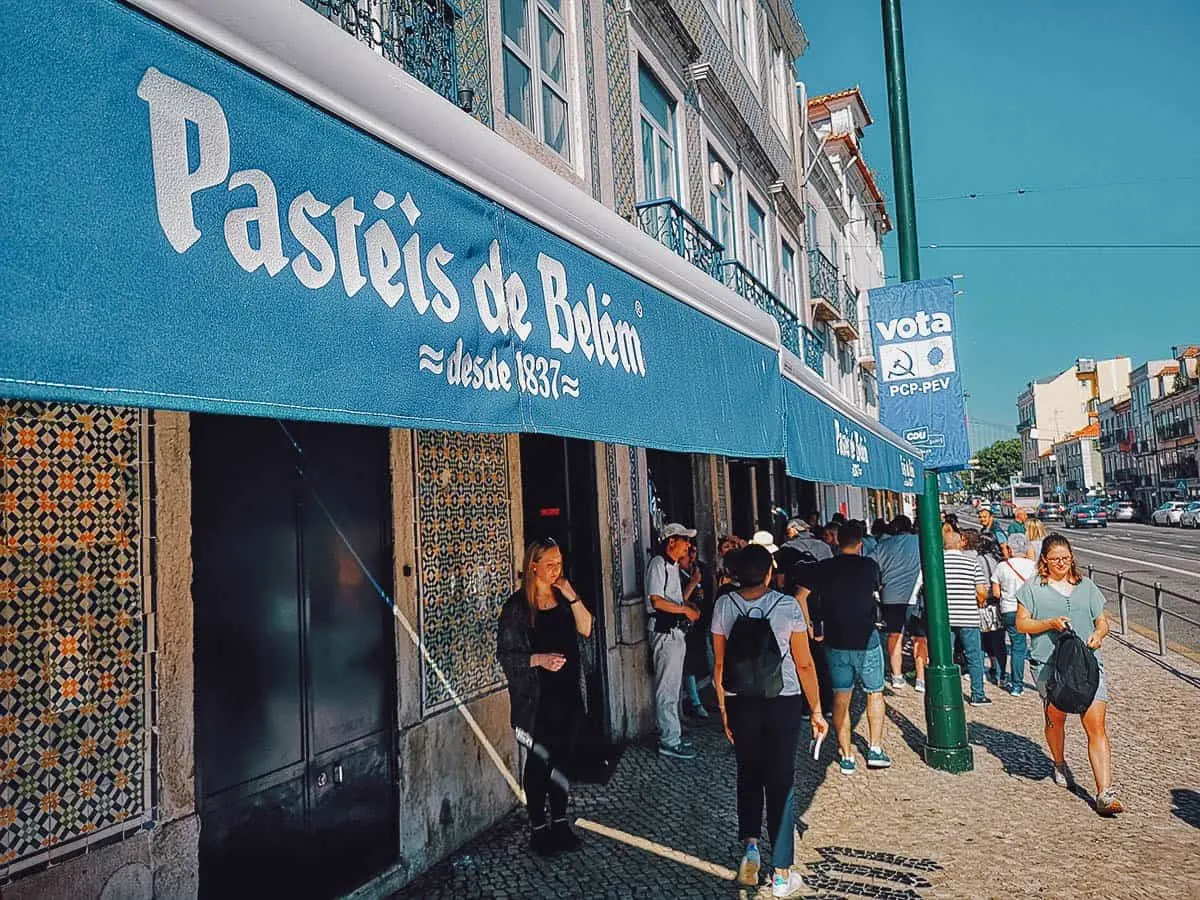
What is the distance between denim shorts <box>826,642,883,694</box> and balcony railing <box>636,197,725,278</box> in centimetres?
402

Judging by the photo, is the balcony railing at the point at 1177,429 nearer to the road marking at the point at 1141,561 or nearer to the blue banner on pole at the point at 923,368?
the road marking at the point at 1141,561

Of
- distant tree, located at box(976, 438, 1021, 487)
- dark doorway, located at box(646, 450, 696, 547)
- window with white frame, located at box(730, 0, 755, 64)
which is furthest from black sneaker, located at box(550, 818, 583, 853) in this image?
distant tree, located at box(976, 438, 1021, 487)

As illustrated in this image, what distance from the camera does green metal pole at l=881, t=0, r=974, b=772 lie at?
20.1ft

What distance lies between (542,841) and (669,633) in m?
2.45

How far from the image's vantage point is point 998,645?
910cm

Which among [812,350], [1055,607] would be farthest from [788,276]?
[1055,607]

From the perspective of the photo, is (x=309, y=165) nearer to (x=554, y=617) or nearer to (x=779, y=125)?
(x=554, y=617)

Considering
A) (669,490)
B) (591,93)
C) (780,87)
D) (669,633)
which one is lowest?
(669,633)

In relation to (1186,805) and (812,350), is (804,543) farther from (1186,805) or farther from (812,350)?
(812,350)

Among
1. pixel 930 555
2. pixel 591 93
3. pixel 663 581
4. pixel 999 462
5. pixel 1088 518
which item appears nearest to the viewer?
pixel 930 555

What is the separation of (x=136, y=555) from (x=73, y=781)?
30.3 inches

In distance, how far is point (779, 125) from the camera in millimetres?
16453

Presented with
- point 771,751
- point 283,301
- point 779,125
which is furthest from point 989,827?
point 779,125

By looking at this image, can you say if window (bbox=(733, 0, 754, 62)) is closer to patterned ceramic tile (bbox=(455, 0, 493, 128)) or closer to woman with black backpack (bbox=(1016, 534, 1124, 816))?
patterned ceramic tile (bbox=(455, 0, 493, 128))
